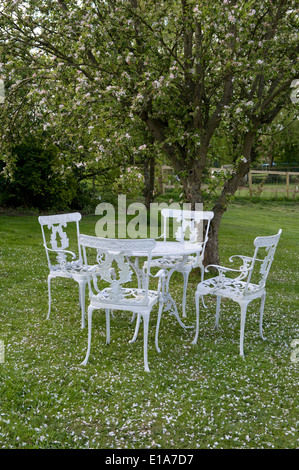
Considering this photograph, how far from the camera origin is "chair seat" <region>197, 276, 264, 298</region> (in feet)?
17.1

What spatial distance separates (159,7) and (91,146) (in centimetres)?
248

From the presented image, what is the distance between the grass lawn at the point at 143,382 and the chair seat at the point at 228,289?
2.17ft

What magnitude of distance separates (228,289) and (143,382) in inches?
63.4

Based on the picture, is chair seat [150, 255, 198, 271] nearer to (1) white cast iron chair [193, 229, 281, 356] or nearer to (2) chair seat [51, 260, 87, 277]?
(1) white cast iron chair [193, 229, 281, 356]

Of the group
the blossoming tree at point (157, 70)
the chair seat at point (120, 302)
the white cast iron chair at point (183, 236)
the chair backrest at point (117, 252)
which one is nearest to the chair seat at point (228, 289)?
the white cast iron chair at point (183, 236)

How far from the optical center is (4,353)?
4973mm

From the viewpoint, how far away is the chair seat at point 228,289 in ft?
17.1

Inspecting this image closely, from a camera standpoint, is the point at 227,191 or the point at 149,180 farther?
the point at 149,180

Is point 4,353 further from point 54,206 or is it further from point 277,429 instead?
point 54,206

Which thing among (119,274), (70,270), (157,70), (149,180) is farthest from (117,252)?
(149,180)

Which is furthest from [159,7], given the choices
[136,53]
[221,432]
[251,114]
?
[221,432]

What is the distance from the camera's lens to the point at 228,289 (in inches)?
211

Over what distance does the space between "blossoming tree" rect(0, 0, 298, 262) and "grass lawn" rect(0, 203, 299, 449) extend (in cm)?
266

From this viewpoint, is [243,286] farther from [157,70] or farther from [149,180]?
[149,180]
